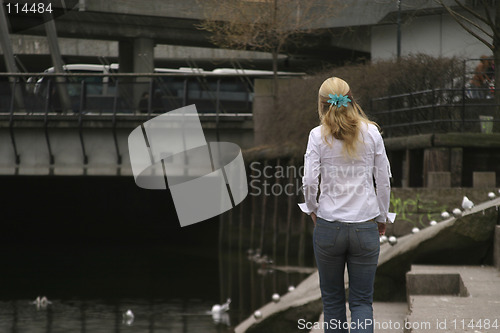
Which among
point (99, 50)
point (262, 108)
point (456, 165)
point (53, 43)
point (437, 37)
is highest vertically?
point (99, 50)

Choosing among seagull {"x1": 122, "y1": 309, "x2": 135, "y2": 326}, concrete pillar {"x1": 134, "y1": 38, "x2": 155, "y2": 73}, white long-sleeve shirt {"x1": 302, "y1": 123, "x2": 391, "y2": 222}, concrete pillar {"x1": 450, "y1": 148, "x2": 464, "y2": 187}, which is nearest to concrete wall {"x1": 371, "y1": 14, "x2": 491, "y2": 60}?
concrete pillar {"x1": 134, "y1": 38, "x2": 155, "y2": 73}

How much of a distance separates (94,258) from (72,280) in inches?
254

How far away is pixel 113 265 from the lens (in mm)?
28203

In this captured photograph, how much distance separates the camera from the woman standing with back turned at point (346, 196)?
5910mm

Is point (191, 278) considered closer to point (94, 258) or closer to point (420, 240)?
point (94, 258)

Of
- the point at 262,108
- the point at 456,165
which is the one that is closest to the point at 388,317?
the point at 456,165

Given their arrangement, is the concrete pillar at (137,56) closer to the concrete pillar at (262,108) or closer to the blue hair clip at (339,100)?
the concrete pillar at (262,108)

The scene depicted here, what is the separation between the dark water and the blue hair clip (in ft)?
34.8

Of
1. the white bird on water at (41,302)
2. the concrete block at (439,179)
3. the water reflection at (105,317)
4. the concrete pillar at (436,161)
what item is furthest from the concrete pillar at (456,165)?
the white bird on water at (41,302)

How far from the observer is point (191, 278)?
24.2 m

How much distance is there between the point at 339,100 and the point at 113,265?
2293 cm

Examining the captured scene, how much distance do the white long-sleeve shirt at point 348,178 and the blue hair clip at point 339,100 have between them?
7.2 inches

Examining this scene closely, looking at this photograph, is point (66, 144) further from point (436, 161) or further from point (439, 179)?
point (439, 179)

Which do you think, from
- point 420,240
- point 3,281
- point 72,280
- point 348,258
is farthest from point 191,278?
point 348,258
